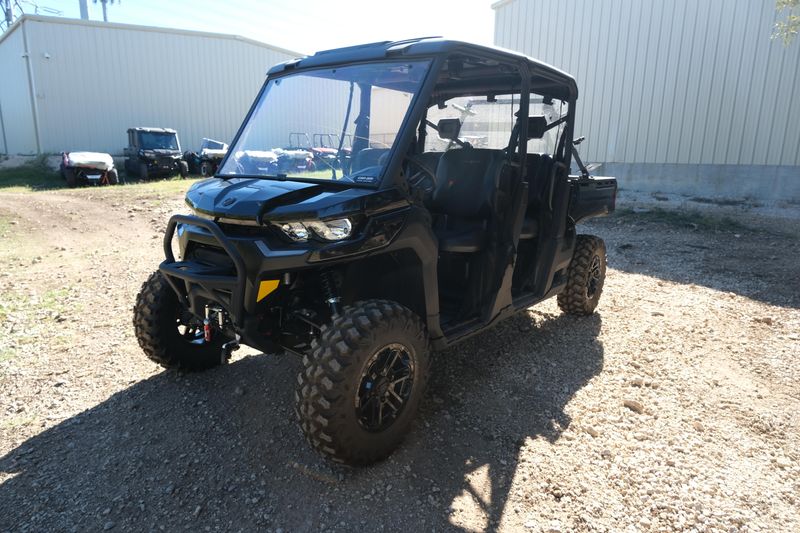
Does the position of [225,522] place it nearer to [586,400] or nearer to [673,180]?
[586,400]

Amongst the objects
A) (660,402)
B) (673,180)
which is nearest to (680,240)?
(673,180)

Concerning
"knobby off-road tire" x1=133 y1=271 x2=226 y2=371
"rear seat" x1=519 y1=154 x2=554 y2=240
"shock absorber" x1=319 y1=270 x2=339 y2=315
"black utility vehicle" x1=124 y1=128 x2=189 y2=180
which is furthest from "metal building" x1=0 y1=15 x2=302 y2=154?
"shock absorber" x1=319 y1=270 x2=339 y2=315

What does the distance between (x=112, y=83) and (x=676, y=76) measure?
20.9 metres

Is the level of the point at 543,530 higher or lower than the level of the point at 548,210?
lower

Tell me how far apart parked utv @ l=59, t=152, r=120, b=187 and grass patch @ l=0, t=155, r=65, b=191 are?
61 cm

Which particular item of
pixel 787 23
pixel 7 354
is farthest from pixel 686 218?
pixel 7 354

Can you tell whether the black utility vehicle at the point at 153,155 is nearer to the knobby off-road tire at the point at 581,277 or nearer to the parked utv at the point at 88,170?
the parked utv at the point at 88,170

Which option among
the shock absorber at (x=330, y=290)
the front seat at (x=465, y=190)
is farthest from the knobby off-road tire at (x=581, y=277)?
the shock absorber at (x=330, y=290)

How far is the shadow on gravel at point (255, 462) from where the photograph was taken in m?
2.58

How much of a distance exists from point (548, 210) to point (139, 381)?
11.2ft

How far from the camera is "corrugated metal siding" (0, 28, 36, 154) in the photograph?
21391mm

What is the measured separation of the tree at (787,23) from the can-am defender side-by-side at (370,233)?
27.6ft

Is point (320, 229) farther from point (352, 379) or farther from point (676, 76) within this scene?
point (676, 76)

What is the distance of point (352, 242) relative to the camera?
8.80 ft
